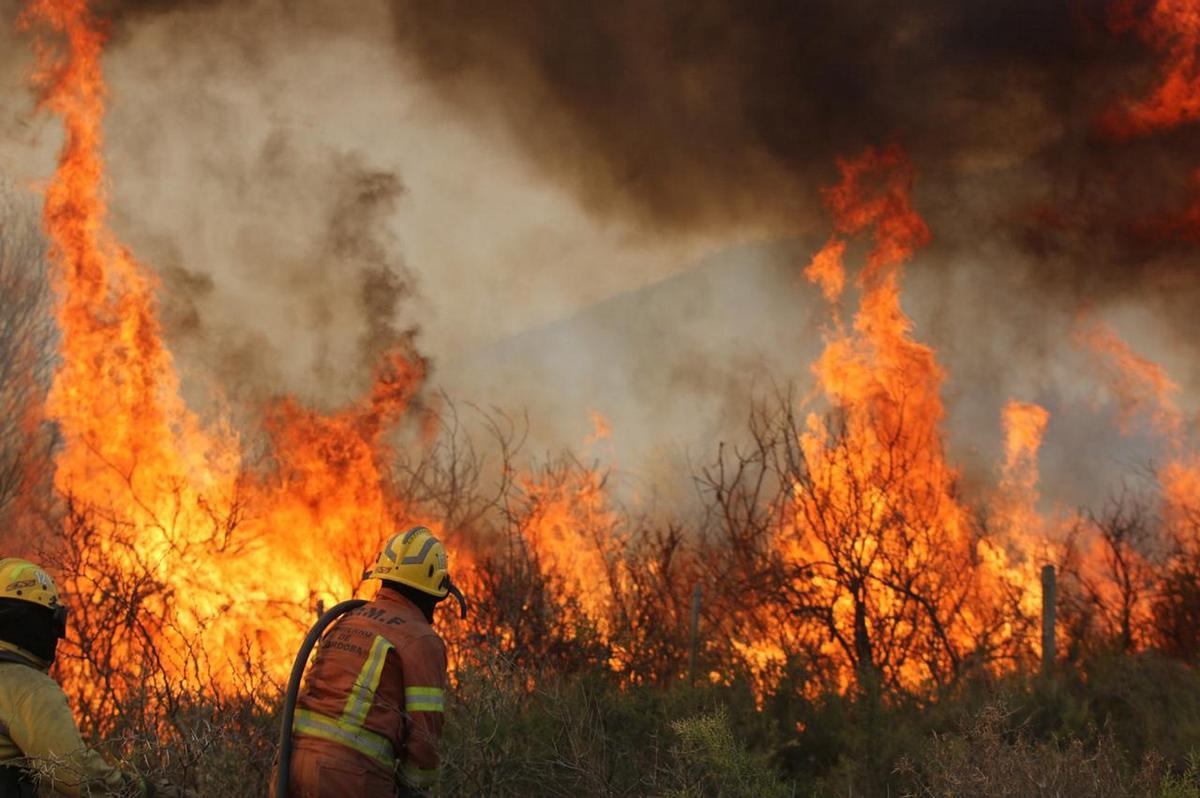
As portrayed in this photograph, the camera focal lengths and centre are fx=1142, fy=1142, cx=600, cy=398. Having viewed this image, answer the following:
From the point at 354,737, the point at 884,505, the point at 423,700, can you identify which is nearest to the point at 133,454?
the point at 884,505

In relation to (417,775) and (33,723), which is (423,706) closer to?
(417,775)

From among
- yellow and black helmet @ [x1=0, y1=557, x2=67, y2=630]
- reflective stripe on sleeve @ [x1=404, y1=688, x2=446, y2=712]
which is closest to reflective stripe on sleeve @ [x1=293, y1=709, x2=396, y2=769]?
reflective stripe on sleeve @ [x1=404, y1=688, x2=446, y2=712]

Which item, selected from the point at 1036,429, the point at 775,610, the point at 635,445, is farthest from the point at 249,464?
the point at 635,445

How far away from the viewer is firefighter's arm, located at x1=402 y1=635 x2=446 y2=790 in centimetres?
381

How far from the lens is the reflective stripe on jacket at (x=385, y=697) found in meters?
3.87

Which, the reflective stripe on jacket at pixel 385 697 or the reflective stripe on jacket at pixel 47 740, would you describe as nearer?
the reflective stripe on jacket at pixel 47 740

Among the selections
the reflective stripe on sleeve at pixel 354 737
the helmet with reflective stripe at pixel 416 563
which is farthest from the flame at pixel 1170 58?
the reflective stripe on sleeve at pixel 354 737

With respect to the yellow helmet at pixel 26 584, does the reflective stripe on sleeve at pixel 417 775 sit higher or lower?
lower

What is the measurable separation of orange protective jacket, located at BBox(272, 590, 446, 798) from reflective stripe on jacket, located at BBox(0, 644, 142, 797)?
59 centimetres

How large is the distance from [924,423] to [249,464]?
787 centimetres

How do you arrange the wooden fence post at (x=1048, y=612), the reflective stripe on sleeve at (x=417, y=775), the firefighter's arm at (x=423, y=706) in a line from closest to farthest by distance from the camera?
the firefighter's arm at (x=423, y=706), the reflective stripe on sleeve at (x=417, y=775), the wooden fence post at (x=1048, y=612)

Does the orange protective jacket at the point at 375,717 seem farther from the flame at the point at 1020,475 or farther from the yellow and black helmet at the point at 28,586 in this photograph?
the flame at the point at 1020,475

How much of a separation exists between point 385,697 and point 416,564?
1.59 feet

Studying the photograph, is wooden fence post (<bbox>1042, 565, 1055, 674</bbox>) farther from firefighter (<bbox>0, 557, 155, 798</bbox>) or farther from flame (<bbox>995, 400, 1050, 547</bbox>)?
firefighter (<bbox>0, 557, 155, 798</bbox>)
